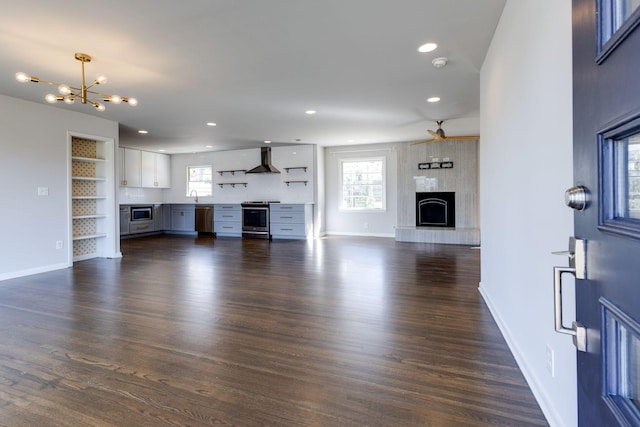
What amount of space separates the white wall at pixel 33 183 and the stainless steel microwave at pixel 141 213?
3.85 metres

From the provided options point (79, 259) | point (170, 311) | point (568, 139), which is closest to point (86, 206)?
point (79, 259)

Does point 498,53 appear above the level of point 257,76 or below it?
below

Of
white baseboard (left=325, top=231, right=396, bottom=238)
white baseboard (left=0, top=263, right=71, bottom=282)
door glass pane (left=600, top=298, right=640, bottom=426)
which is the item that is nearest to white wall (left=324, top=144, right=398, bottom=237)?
white baseboard (left=325, top=231, right=396, bottom=238)

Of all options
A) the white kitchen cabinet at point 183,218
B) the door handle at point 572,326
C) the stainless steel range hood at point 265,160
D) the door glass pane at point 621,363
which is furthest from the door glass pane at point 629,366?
the white kitchen cabinet at point 183,218

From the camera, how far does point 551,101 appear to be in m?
1.47

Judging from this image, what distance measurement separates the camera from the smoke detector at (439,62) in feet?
10.8

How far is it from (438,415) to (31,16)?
3754 mm

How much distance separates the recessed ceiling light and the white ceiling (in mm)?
66

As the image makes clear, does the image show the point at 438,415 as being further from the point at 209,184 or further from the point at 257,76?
the point at 209,184

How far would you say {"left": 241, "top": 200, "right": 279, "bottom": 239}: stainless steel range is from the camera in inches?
336

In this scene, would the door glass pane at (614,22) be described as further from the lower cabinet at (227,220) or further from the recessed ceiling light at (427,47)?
the lower cabinet at (227,220)

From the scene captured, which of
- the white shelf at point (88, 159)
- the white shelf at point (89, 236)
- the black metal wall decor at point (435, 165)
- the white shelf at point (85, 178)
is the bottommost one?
the white shelf at point (89, 236)

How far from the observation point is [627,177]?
2.15ft

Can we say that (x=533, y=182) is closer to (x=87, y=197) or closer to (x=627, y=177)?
(x=627, y=177)
